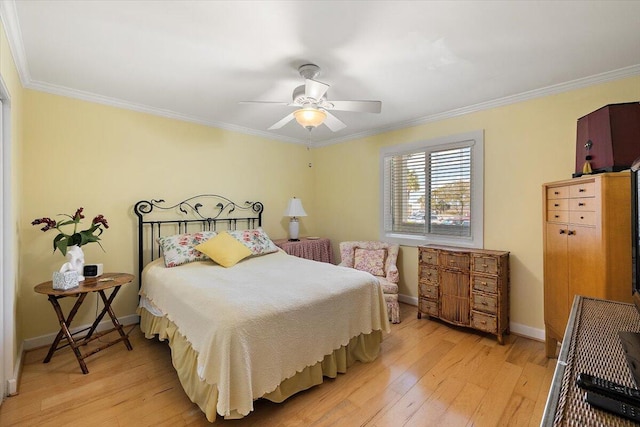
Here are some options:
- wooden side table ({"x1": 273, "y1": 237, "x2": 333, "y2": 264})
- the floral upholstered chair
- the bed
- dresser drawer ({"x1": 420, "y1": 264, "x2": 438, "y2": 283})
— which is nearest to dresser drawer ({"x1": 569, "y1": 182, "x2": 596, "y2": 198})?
dresser drawer ({"x1": 420, "y1": 264, "x2": 438, "y2": 283})

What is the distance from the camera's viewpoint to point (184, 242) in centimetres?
308

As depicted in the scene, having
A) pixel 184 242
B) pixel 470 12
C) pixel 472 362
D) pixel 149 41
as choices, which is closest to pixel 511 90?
pixel 470 12

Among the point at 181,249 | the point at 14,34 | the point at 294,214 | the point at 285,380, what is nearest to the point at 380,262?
the point at 294,214

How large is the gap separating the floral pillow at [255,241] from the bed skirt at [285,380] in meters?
1.15

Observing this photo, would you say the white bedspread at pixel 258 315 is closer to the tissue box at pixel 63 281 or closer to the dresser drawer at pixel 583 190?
the tissue box at pixel 63 281

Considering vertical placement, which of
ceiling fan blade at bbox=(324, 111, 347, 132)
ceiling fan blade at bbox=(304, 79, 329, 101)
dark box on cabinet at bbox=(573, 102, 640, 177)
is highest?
ceiling fan blade at bbox=(304, 79, 329, 101)

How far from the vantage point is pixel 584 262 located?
205cm

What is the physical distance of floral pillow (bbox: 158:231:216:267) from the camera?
2.89m

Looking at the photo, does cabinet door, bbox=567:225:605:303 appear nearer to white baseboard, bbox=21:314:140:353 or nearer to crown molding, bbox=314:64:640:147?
crown molding, bbox=314:64:640:147

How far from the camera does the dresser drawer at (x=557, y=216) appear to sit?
2.25m

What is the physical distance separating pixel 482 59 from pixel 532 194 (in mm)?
1476

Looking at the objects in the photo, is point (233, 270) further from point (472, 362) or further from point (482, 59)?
point (482, 59)

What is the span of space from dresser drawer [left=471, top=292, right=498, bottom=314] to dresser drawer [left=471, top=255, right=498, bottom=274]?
24 centimetres

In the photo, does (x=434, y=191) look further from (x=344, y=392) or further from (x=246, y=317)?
(x=246, y=317)
